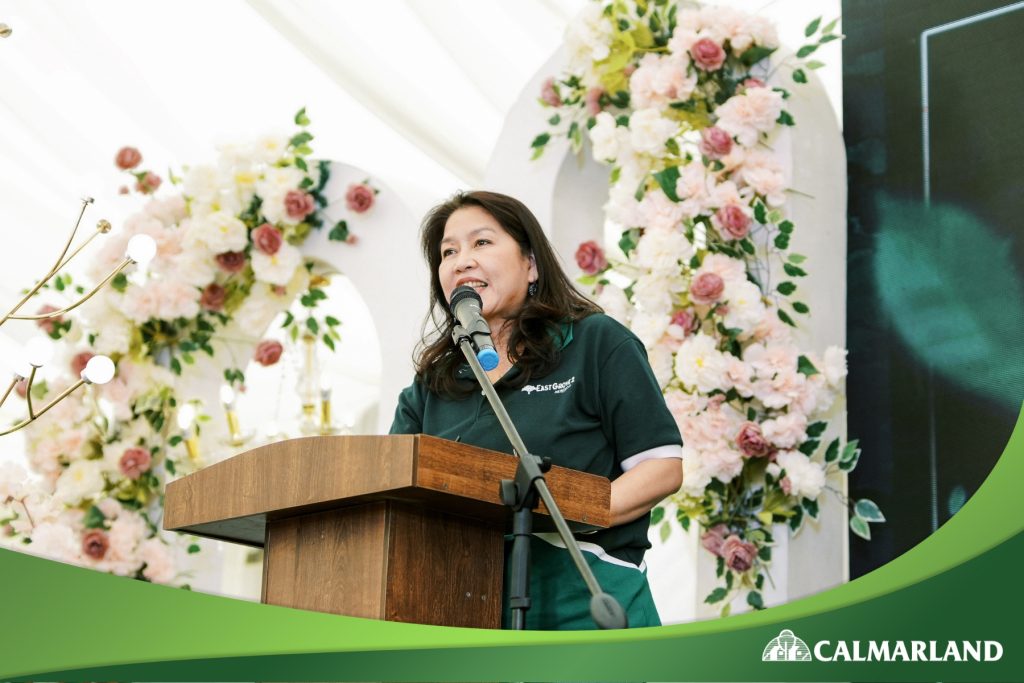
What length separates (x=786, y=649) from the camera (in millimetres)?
1675

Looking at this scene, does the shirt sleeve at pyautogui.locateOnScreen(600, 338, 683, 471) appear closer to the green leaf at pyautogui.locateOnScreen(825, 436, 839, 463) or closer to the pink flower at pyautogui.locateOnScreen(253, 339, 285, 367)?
the green leaf at pyautogui.locateOnScreen(825, 436, 839, 463)

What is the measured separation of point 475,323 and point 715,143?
61.8 inches

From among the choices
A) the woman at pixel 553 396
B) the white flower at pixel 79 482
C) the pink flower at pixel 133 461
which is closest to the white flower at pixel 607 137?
the woman at pixel 553 396

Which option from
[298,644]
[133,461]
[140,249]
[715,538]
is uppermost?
[133,461]

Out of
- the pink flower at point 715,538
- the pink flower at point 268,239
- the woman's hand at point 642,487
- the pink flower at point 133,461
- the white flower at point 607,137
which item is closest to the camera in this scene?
the woman's hand at point 642,487

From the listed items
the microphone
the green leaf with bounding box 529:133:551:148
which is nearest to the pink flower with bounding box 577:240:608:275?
the green leaf with bounding box 529:133:551:148

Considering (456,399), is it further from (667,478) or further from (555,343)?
(667,478)

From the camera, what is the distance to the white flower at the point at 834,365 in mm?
3014

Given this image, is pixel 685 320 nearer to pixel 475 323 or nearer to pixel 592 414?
pixel 592 414

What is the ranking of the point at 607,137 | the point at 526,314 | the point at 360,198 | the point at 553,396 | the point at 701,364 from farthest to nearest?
the point at 360,198
the point at 607,137
the point at 701,364
the point at 526,314
the point at 553,396

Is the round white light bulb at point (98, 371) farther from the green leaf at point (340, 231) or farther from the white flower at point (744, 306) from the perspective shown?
the green leaf at point (340, 231)

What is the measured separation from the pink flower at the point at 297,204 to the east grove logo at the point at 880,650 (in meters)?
2.66

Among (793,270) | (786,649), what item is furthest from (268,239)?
(786,649)

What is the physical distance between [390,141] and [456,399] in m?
2.14
